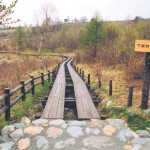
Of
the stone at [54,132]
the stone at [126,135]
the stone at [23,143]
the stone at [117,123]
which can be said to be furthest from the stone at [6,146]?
the stone at [117,123]

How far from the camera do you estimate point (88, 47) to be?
38.8 metres

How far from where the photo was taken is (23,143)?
5.60 m

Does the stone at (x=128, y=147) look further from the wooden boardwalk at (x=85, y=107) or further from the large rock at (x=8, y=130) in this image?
the large rock at (x=8, y=130)

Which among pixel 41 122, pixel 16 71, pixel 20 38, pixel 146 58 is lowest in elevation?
pixel 16 71

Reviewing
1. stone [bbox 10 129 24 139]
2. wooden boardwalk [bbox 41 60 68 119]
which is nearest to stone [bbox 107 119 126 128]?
wooden boardwalk [bbox 41 60 68 119]

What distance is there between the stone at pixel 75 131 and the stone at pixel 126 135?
0.90m

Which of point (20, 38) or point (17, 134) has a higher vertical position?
point (20, 38)

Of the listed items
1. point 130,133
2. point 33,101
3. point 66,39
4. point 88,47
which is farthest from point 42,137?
point 66,39

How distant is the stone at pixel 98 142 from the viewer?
18.0ft

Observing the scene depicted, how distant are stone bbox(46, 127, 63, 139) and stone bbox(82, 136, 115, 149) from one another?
66 centimetres

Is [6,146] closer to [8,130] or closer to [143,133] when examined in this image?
[8,130]

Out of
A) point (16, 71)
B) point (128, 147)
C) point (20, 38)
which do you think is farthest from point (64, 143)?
point (20, 38)

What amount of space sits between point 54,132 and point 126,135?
1671mm

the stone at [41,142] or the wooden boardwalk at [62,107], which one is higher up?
the wooden boardwalk at [62,107]
